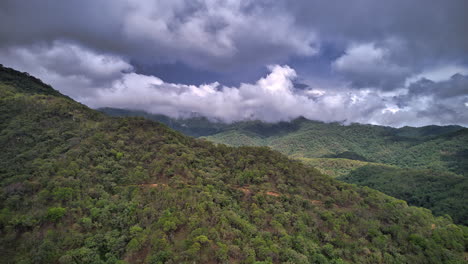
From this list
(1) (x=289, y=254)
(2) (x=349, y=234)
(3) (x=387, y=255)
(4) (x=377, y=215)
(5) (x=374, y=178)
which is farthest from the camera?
(5) (x=374, y=178)

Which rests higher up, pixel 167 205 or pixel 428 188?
pixel 167 205

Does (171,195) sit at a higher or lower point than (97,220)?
higher

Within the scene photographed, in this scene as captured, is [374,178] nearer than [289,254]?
No

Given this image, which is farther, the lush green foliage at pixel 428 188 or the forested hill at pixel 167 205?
the lush green foliage at pixel 428 188

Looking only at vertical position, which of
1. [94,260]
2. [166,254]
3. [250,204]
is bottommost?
[94,260]

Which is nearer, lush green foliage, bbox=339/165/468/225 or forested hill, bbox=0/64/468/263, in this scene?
forested hill, bbox=0/64/468/263

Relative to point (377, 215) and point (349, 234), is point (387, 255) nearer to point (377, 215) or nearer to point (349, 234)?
point (349, 234)

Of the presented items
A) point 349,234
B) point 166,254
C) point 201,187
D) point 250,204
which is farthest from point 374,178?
point 166,254

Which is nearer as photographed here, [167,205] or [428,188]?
[167,205]
